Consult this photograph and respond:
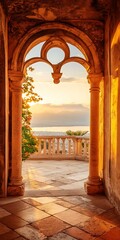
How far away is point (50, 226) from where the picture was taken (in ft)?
9.08

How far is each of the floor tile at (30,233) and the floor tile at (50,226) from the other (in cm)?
7

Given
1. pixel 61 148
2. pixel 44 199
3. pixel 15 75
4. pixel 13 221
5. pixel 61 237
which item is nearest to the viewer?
pixel 61 237

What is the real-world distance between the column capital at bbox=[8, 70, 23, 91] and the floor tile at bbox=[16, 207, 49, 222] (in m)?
1.99

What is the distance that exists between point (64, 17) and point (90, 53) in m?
0.77

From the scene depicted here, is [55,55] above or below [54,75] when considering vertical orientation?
above

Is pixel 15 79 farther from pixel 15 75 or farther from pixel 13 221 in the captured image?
pixel 13 221

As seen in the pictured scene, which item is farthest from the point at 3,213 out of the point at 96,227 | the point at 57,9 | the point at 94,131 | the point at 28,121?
the point at 57,9

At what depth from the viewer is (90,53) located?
13.7 ft

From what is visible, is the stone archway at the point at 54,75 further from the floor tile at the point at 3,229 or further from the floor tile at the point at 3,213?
the floor tile at the point at 3,229

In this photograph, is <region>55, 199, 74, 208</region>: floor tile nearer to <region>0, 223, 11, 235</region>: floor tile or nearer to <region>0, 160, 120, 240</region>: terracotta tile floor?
<region>0, 160, 120, 240</region>: terracotta tile floor

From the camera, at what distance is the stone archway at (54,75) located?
4023 mm

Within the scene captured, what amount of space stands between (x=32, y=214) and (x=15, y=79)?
2.18 m

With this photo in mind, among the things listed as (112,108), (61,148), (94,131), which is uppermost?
(112,108)

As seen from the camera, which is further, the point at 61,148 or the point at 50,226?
the point at 61,148
